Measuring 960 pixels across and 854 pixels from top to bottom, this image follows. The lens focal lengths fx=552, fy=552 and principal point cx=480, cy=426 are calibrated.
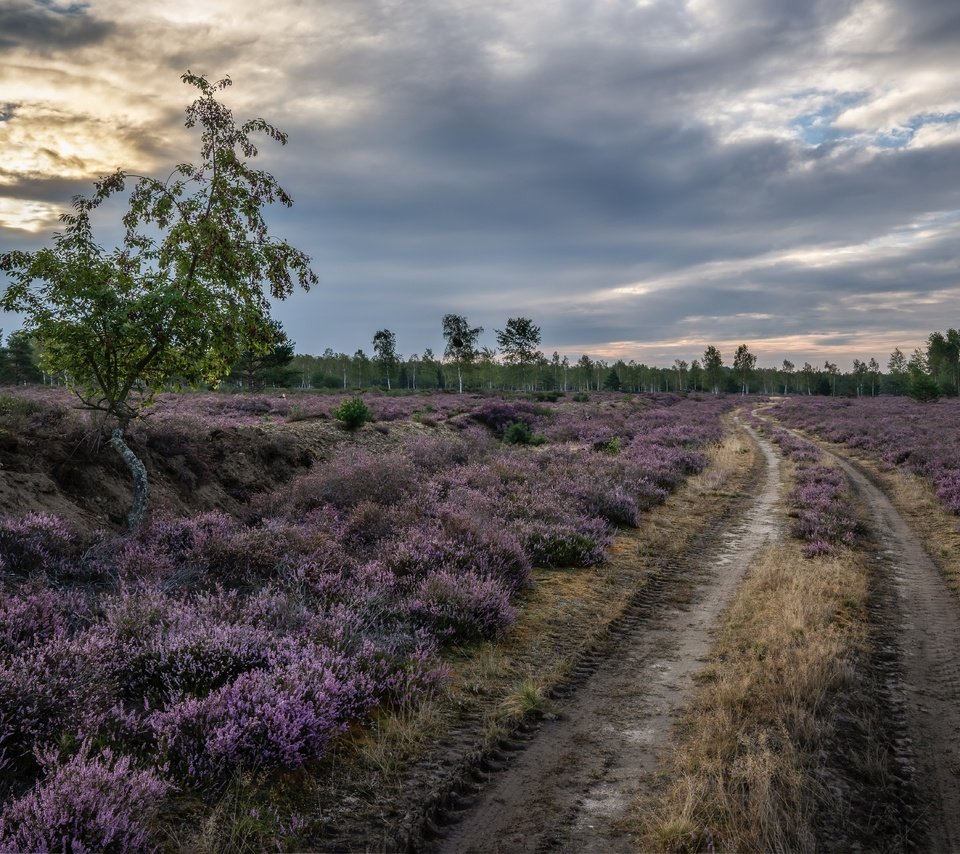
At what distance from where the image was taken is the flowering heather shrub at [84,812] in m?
2.96

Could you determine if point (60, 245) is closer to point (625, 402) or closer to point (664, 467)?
point (664, 467)

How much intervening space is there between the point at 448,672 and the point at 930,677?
5.31m

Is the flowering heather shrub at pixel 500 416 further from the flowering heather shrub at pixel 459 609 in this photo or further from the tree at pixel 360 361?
the tree at pixel 360 361

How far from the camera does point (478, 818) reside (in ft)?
12.9

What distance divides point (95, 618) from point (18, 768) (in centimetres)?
213

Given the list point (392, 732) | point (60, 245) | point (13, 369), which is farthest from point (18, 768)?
point (13, 369)

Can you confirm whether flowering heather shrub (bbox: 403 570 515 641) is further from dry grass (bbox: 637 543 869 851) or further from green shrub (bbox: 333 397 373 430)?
green shrub (bbox: 333 397 373 430)

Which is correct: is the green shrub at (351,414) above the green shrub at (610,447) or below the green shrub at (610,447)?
above

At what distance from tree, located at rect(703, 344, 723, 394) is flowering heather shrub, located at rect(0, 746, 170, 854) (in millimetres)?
146385

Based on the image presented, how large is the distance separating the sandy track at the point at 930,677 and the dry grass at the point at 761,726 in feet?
1.82

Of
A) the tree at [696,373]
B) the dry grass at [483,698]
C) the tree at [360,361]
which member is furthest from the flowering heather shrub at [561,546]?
the tree at [696,373]

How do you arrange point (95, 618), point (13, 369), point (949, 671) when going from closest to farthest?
point (95, 618) < point (949, 671) < point (13, 369)

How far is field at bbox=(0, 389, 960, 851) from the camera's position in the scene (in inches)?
147

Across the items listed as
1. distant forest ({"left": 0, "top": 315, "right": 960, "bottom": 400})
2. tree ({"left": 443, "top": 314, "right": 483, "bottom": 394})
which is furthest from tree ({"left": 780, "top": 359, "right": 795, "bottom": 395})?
tree ({"left": 443, "top": 314, "right": 483, "bottom": 394})
